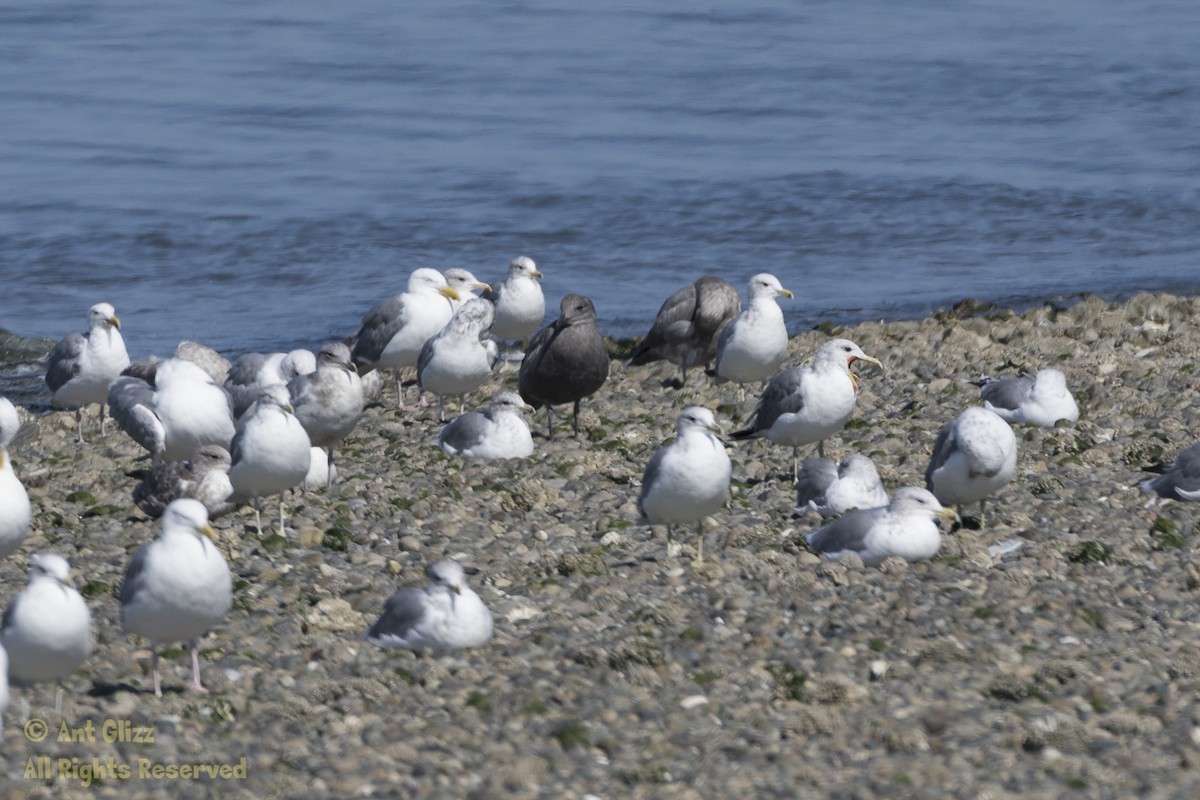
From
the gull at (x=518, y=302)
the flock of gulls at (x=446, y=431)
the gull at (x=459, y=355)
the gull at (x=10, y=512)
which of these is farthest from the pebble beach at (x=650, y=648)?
the gull at (x=518, y=302)

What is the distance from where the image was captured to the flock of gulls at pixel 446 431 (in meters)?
7.91

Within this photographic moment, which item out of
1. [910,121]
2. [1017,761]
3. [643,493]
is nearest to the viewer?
[1017,761]

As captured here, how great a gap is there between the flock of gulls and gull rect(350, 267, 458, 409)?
2 centimetres

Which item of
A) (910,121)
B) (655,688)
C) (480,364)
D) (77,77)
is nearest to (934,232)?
(910,121)

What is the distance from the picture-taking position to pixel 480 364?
1508cm

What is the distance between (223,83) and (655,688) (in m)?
33.4

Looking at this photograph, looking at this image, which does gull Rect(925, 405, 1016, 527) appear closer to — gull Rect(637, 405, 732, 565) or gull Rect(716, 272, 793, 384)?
gull Rect(637, 405, 732, 565)

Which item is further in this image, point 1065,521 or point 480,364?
point 480,364

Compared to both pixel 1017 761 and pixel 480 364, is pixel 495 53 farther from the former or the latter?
pixel 1017 761

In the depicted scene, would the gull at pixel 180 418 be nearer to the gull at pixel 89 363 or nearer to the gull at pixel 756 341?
the gull at pixel 89 363

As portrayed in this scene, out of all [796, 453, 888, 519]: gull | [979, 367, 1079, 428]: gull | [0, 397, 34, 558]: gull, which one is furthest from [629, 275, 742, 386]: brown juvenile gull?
[0, 397, 34, 558]: gull

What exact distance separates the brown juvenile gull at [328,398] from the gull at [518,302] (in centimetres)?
490

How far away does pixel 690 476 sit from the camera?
9.98m

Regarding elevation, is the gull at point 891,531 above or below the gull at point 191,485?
above
